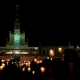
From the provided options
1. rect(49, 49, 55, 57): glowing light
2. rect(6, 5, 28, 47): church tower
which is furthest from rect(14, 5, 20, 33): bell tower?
rect(49, 49, 55, 57): glowing light

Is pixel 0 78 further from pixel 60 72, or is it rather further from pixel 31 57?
pixel 31 57

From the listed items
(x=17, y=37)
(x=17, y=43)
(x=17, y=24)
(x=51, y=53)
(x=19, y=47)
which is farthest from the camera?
(x=17, y=37)

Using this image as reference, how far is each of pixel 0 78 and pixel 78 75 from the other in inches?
241

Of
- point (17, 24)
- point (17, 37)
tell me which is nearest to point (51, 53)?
point (17, 37)

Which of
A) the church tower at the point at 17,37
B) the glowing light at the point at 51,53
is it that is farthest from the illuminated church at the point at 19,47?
the glowing light at the point at 51,53

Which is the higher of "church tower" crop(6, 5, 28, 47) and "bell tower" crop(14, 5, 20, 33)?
"bell tower" crop(14, 5, 20, 33)

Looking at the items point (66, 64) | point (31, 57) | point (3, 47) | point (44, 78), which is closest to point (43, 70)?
point (66, 64)

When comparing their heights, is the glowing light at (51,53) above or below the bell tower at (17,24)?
below

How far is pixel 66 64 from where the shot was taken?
102 ft

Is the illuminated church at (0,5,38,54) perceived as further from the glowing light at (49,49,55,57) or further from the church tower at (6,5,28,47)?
the glowing light at (49,49,55,57)

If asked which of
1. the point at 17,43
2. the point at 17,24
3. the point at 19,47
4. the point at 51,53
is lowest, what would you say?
the point at 51,53

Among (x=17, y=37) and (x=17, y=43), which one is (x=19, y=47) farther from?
(x=17, y=37)

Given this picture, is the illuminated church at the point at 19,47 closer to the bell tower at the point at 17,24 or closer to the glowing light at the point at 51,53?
the bell tower at the point at 17,24

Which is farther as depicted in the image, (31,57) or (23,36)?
(23,36)
